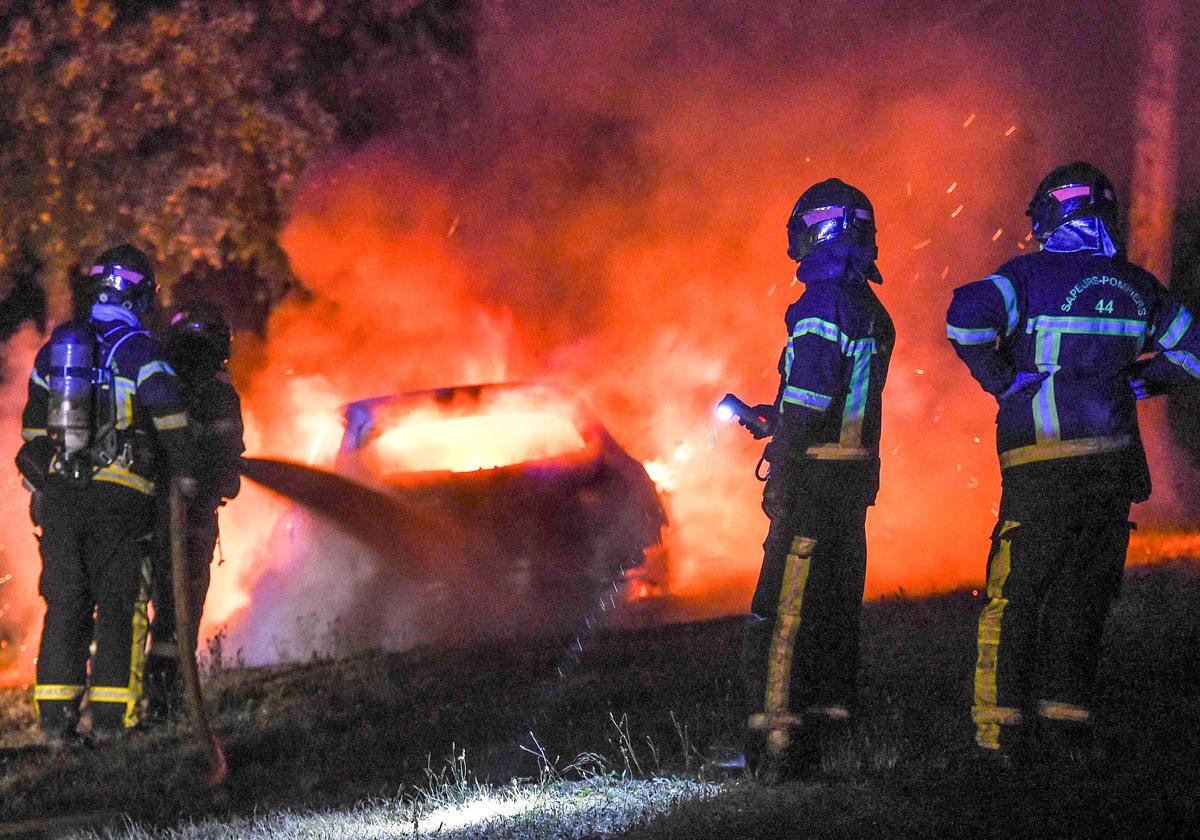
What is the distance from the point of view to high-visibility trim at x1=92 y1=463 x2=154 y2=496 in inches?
232

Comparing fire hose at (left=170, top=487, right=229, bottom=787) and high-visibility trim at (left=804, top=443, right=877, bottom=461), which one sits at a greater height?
high-visibility trim at (left=804, top=443, right=877, bottom=461)

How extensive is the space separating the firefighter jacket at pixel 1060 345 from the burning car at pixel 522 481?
3112 millimetres

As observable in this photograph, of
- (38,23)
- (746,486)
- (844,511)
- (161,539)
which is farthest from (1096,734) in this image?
(38,23)

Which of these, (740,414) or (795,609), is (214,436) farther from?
(795,609)

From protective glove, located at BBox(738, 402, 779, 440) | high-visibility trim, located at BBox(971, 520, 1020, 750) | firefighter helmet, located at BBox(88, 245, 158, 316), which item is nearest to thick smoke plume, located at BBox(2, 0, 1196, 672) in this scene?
firefighter helmet, located at BBox(88, 245, 158, 316)

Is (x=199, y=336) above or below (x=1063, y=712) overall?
above

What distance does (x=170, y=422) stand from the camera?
19.1 feet

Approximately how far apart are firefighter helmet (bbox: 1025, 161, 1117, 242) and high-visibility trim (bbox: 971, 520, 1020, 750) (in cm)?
99

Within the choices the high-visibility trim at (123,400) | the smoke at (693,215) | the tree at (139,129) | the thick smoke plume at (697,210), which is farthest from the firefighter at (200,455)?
the smoke at (693,215)

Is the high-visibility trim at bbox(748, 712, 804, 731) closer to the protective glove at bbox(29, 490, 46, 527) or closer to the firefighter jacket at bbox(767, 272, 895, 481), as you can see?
the firefighter jacket at bbox(767, 272, 895, 481)

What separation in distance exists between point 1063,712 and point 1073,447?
0.83m

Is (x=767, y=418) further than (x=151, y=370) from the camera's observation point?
No

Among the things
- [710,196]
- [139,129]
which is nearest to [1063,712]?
[139,129]

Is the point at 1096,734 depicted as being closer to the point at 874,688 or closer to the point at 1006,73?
the point at 874,688
